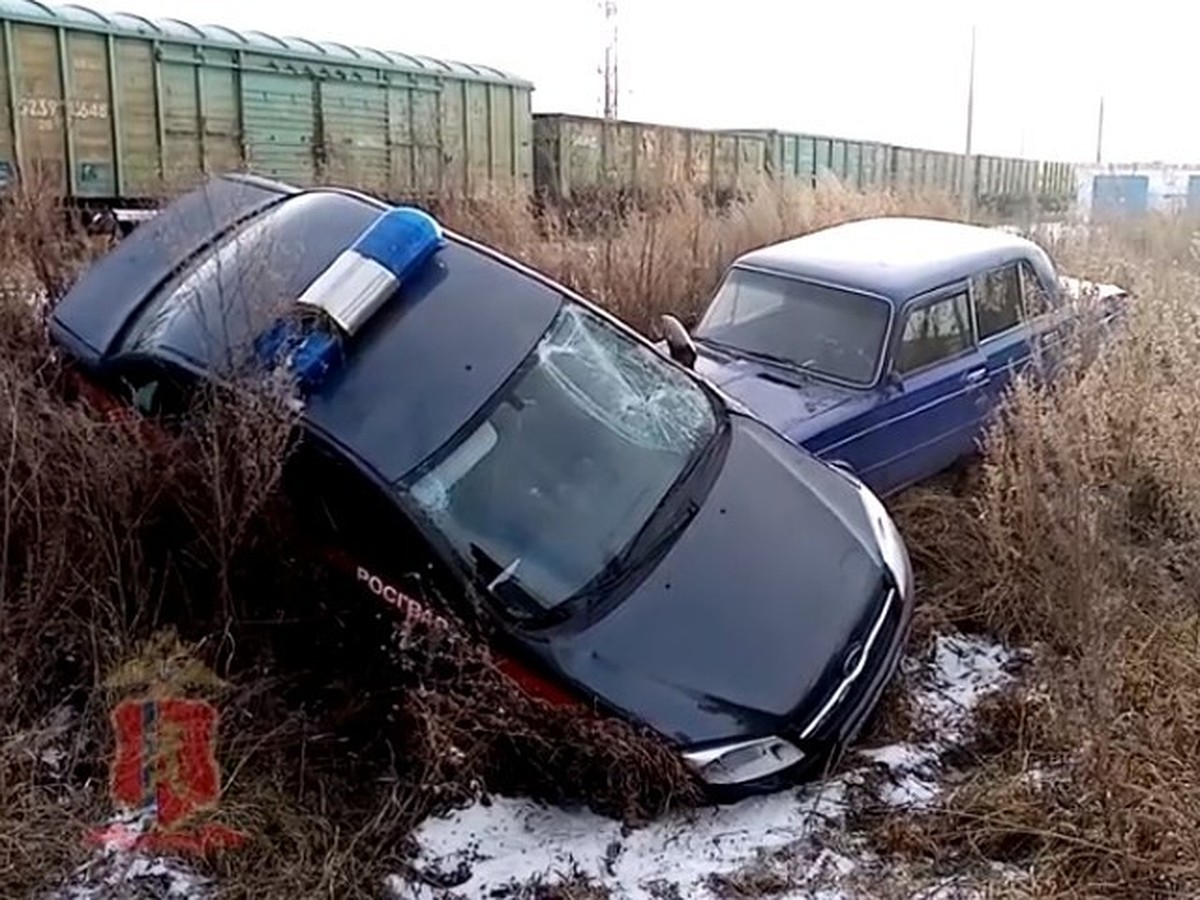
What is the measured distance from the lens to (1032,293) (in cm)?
671

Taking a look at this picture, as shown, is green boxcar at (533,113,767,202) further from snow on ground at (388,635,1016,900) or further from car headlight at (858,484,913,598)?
snow on ground at (388,635,1016,900)

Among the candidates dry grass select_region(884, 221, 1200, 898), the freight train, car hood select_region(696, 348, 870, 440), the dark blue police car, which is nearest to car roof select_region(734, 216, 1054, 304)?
car hood select_region(696, 348, 870, 440)

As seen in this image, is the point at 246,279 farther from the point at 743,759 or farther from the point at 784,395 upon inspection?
the point at 784,395

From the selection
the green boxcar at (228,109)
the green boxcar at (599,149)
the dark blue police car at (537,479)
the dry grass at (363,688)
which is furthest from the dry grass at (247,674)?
the green boxcar at (599,149)

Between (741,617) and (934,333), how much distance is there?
3.37 metres

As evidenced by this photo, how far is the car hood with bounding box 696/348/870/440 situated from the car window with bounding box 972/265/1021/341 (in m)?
1.34

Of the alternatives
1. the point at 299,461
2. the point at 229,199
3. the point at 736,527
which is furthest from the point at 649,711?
the point at 229,199

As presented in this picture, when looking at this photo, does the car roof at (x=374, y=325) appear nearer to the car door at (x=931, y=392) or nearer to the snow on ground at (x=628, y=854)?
the snow on ground at (x=628, y=854)

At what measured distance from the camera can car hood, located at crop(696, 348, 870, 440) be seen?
5.30 m

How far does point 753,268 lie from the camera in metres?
6.50

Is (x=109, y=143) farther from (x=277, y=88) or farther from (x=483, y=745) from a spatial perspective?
(x=483, y=745)

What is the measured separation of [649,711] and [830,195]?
9905 mm

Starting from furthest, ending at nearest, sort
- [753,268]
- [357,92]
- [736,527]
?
[357,92], [753,268], [736,527]

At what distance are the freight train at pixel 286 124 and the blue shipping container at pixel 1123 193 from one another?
29.3 ft
